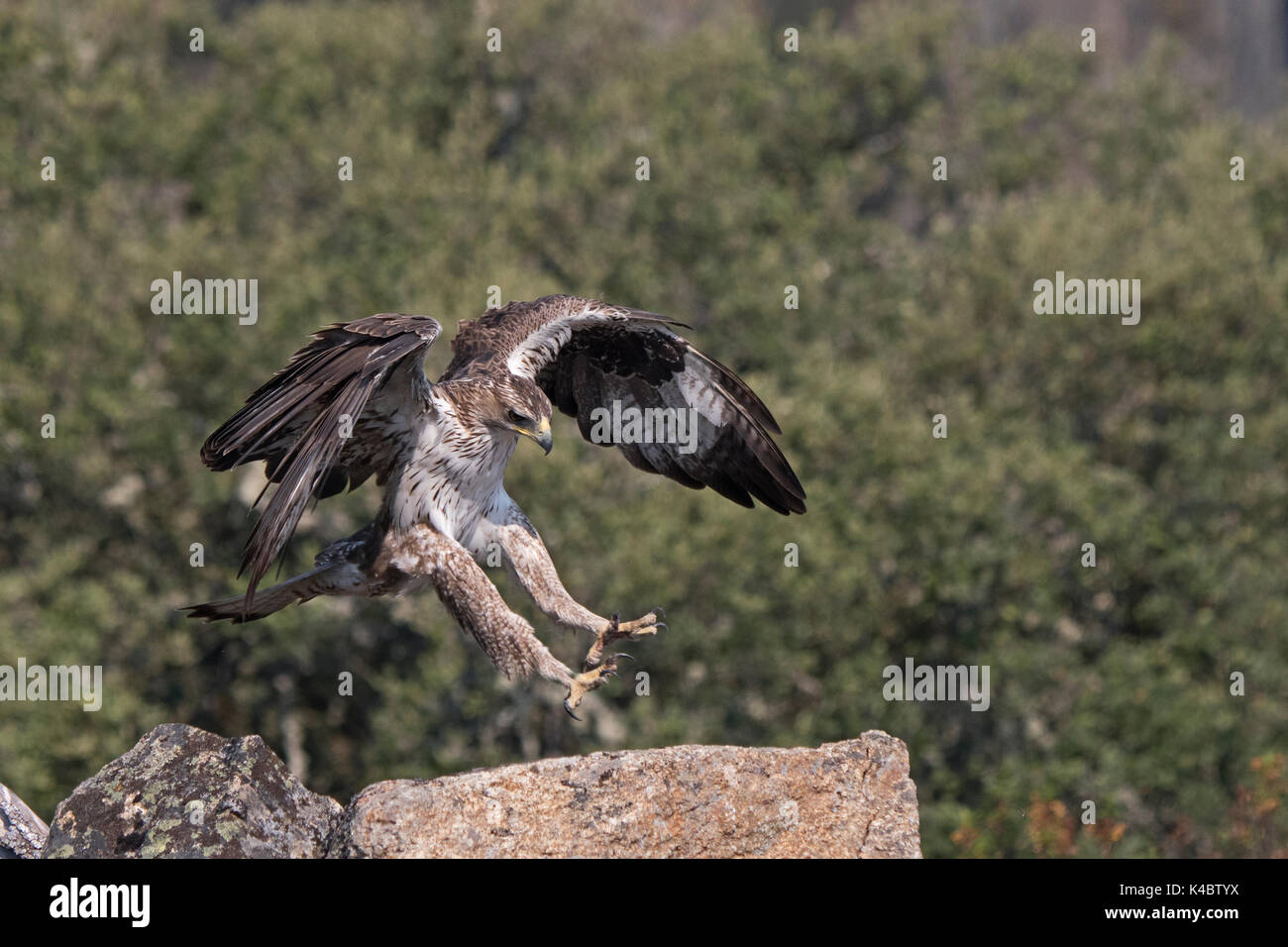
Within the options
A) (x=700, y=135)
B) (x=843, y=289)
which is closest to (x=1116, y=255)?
(x=843, y=289)

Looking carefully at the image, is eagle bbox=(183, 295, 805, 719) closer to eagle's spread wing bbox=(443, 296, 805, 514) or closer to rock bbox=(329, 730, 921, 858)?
eagle's spread wing bbox=(443, 296, 805, 514)

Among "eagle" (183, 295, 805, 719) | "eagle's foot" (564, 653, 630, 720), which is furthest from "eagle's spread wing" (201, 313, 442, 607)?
"eagle's foot" (564, 653, 630, 720)

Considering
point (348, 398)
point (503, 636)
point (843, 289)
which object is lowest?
point (503, 636)

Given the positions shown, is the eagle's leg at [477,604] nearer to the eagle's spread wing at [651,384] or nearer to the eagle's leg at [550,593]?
the eagle's leg at [550,593]

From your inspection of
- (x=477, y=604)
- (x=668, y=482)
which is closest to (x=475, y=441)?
(x=477, y=604)

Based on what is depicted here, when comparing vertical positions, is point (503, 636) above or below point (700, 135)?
below

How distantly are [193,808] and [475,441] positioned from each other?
2434 millimetres

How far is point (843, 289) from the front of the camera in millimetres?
26672

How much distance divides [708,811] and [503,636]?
4.75ft

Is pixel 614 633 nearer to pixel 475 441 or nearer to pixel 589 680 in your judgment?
pixel 589 680

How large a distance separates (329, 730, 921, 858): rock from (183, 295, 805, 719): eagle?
28.3 inches

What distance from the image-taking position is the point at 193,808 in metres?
7.22

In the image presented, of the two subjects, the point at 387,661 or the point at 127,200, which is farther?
the point at 127,200

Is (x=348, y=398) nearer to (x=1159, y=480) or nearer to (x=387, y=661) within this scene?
(x=387, y=661)
